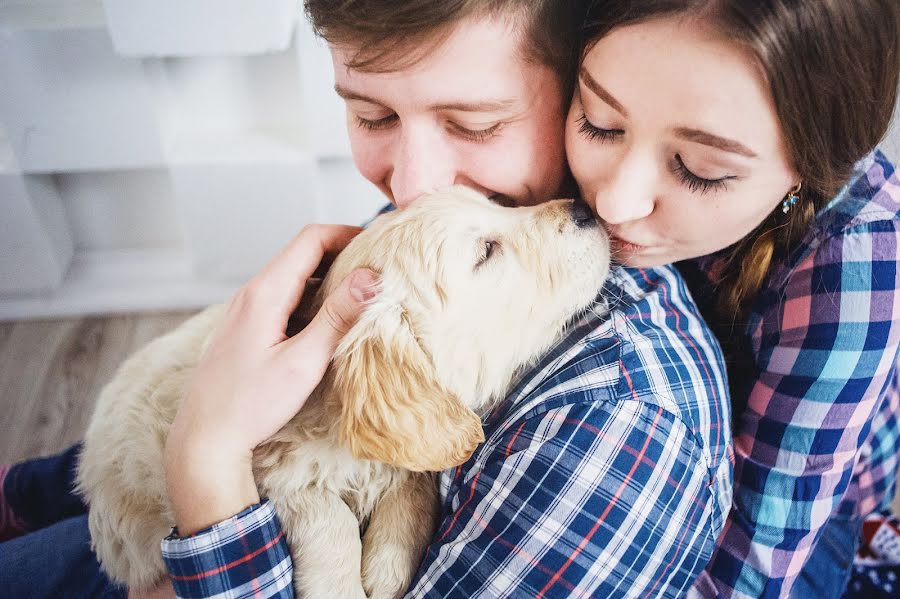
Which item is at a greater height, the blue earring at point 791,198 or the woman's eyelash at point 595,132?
the woman's eyelash at point 595,132

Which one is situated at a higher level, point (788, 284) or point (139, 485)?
point (788, 284)

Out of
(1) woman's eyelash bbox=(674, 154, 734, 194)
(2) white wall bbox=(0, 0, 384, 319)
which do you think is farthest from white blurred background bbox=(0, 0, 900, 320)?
Result: (1) woman's eyelash bbox=(674, 154, 734, 194)

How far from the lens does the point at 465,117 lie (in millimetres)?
1062

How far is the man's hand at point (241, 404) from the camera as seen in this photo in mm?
1018

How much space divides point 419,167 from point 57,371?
6.65ft

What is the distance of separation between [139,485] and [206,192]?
1492 millimetres

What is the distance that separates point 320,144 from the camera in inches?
93.5

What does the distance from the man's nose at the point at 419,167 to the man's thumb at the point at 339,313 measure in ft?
0.58

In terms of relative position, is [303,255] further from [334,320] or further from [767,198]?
[767,198]

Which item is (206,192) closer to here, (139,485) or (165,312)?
(165,312)

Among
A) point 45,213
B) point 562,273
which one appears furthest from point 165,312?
point 562,273

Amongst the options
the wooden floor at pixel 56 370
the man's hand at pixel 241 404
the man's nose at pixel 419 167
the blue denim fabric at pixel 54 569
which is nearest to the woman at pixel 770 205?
the man's nose at pixel 419 167

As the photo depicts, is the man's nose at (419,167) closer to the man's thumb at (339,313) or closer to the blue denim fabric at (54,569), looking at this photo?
the man's thumb at (339,313)

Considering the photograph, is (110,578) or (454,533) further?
(110,578)
